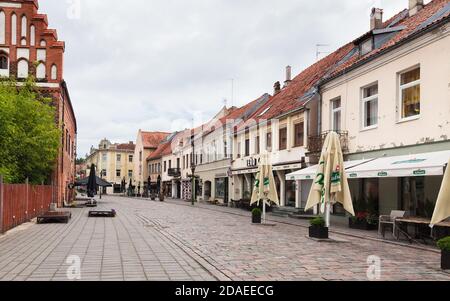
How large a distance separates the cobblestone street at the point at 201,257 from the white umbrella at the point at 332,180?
1066 millimetres

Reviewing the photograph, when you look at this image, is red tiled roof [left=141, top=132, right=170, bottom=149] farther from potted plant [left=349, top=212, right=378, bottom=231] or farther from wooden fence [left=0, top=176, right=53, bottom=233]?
potted plant [left=349, top=212, right=378, bottom=231]

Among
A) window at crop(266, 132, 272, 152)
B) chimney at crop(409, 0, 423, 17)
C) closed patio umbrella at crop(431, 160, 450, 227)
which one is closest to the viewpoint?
closed patio umbrella at crop(431, 160, 450, 227)

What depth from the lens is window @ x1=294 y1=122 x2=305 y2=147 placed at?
25000mm

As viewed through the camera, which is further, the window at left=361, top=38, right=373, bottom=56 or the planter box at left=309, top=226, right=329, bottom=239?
the window at left=361, top=38, right=373, bottom=56

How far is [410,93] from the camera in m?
16.2

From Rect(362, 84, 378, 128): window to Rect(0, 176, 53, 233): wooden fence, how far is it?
41.5 ft

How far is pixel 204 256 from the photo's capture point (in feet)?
33.4

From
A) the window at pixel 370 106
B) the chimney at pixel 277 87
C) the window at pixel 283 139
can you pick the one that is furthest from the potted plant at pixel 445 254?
the chimney at pixel 277 87

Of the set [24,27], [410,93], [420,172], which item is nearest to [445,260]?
[420,172]

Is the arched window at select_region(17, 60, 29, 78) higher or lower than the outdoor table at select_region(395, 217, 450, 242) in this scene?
higher

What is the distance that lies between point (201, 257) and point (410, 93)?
9.75 meters

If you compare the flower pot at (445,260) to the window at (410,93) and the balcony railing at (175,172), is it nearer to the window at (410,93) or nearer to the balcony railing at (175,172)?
the window at (410,93)

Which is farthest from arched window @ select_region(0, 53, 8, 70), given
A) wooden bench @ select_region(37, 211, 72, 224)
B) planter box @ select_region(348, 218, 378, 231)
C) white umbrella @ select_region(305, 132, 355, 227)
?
white umbrella @ select_region(305, 132, 355, 227)
